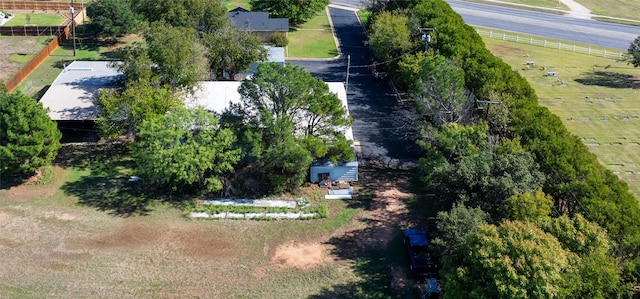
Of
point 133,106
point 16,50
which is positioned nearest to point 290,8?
point 16,50

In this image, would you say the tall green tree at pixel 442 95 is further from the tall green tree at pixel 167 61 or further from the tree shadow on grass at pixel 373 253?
the tall green tree at pixel 167 61

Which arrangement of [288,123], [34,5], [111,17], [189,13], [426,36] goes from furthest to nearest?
1. [34,5]
2. [111,17]
3. [189,13]
4. [426,36]
5. [288,123]

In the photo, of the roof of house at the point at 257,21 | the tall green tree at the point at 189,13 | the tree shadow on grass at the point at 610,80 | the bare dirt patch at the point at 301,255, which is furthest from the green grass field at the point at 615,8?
the bare dirt patch at the point at 301,255

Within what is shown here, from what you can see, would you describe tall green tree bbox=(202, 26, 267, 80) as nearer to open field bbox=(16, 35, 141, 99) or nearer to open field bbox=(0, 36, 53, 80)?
Answer: open field bbox=(16, 35, 141, 99)

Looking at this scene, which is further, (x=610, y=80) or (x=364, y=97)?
(x=610, y=80)

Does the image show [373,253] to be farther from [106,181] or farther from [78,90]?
[78,90]

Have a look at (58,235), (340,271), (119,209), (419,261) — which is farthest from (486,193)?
(58,235)

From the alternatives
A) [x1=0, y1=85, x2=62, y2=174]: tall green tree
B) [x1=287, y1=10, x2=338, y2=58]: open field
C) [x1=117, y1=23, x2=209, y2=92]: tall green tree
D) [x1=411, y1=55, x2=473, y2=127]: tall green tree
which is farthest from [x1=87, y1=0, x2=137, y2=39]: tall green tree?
[x1=411, y1=55, x2=473, y2=127]: tall green tree

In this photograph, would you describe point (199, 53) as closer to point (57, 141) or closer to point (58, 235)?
point (57, 141)
